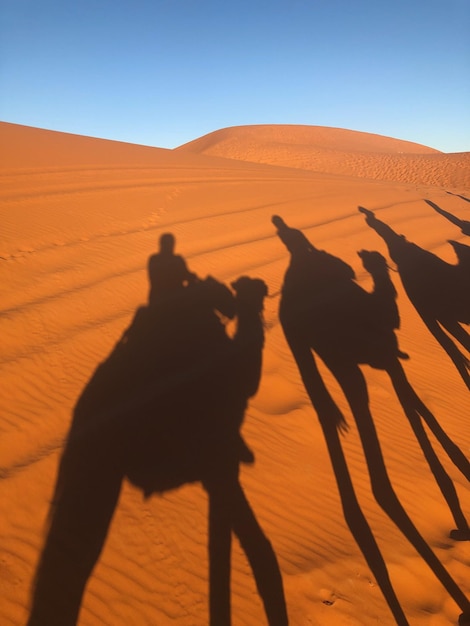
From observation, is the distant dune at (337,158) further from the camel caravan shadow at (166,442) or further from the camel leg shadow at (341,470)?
the camel caravan shadow at (166,442)

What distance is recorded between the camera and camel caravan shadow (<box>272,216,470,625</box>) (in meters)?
3.32

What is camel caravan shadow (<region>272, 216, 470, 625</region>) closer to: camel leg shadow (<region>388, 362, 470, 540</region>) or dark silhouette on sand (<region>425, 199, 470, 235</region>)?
camel leg shadow (<region>388, 362, 470, 540</region>)

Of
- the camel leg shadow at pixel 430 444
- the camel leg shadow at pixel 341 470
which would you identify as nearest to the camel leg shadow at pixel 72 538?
the camel leg shadow at pixel 341 470

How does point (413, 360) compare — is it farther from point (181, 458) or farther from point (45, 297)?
point (45, 297)

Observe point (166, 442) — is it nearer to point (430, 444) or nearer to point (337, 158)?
point (430, 444)

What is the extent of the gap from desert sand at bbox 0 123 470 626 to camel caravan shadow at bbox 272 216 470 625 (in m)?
0.05

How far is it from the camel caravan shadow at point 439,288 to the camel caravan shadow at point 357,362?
0.49 meters

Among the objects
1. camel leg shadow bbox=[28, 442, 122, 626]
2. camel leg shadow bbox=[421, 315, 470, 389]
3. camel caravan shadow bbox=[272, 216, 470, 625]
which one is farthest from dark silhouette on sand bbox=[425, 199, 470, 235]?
camel leg shadow bbox=[28, 442, 122, 626]

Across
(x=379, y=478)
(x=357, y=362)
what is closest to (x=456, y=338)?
(x=357, y=362)

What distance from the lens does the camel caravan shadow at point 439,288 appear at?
6633 mm

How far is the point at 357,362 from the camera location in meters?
5.53

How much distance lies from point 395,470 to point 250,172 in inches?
597

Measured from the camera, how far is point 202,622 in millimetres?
2592

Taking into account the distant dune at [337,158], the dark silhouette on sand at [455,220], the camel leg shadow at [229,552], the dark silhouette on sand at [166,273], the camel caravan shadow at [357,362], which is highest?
the distant dune at [337,158]
